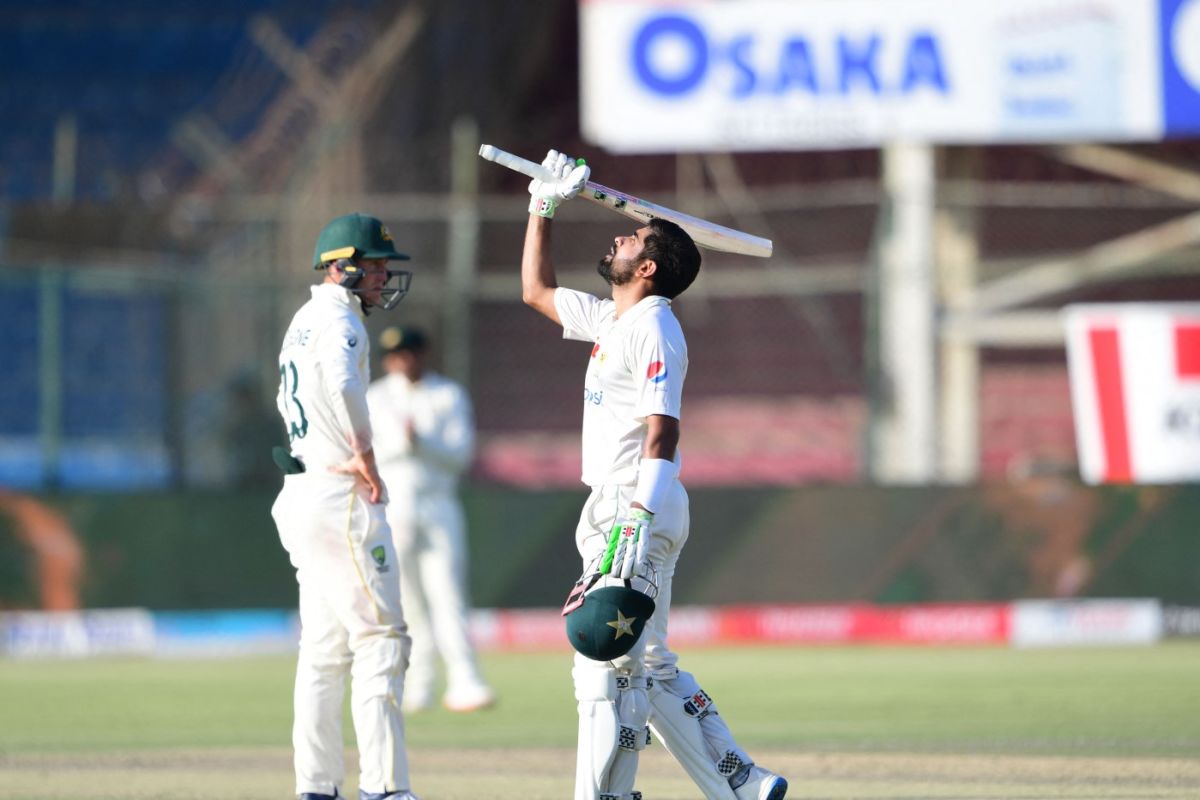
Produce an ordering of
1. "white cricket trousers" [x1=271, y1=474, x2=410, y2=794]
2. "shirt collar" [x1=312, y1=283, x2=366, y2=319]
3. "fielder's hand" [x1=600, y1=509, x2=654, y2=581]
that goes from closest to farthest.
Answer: "fielder's hand" [x1=600, y1=509, x2=654, y2=581] → "white cricket trousers" [x1=271, y1=474, x2=410, y2=794] → "shirt collar" [x1=312, y1=283, x2=366, y2=319]

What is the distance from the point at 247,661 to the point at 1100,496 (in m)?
6.93

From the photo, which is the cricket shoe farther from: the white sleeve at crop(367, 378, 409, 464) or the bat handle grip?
the white sleeve at crop(367, 378, 409, 464)

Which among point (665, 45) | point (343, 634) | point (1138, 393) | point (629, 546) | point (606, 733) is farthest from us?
point (665, 45)

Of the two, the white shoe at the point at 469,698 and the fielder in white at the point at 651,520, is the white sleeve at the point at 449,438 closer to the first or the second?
the white shoe at the point at 469,698

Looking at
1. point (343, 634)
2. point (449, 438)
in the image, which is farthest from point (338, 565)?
point (449, 438)

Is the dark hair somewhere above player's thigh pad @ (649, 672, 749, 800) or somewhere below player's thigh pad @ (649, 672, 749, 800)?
above

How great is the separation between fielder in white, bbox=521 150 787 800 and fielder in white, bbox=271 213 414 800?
0.96m

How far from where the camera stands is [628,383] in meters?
6.71

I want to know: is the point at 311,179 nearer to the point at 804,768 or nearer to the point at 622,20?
the point at 622,20

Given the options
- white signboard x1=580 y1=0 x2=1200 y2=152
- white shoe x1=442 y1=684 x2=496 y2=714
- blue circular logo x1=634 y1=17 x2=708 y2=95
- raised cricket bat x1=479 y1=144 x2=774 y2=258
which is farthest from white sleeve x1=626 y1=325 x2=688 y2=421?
blue circular logo x1=634 y1=17 x2=708 y2=95

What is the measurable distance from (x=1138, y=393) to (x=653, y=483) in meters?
9.89

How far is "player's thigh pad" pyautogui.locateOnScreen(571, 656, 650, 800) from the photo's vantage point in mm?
6465

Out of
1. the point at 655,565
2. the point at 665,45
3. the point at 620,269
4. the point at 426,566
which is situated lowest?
the point at 426,566

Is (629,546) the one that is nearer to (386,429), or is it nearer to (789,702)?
(386,429)
